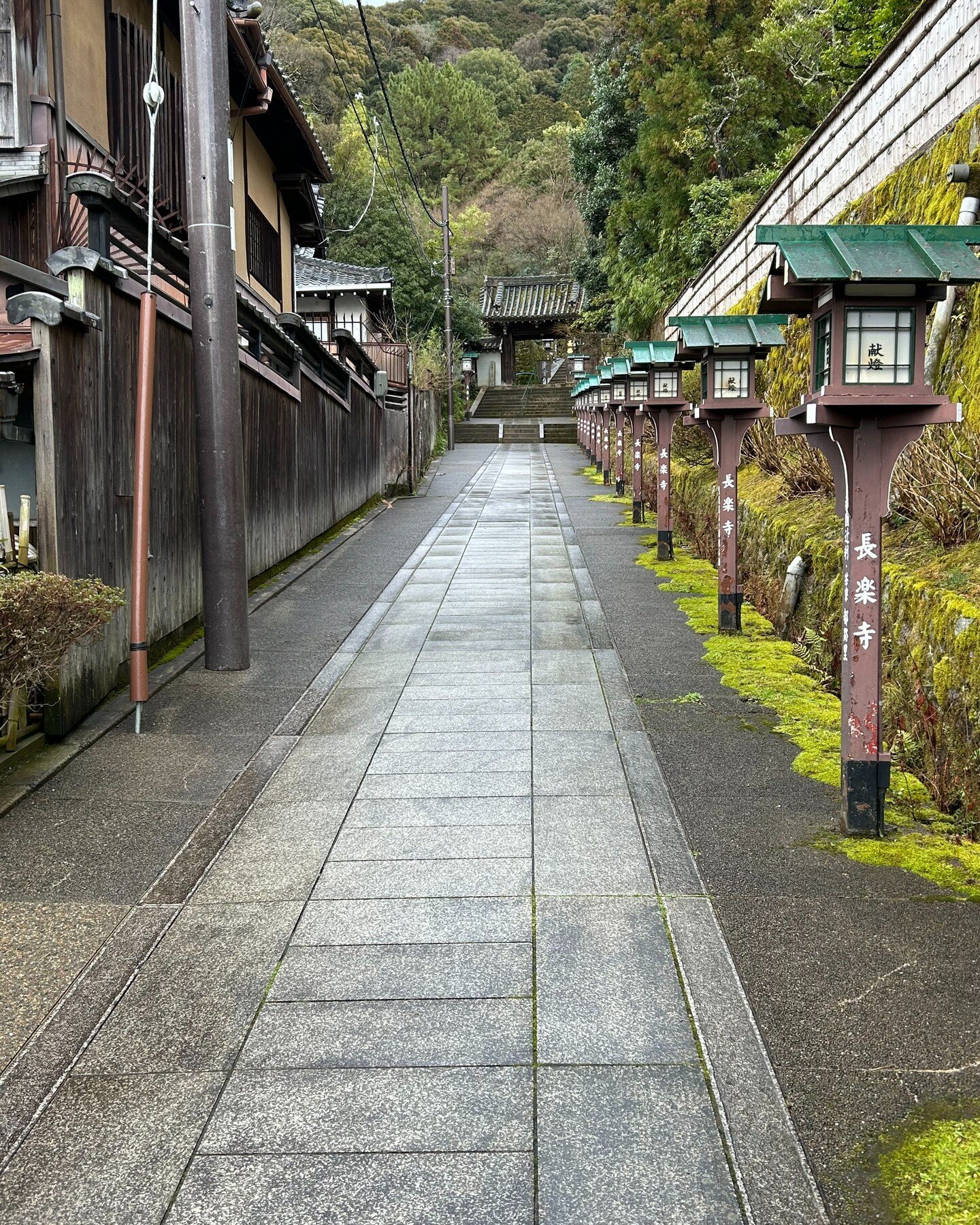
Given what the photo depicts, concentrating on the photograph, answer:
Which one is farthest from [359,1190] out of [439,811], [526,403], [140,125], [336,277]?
[526,403]

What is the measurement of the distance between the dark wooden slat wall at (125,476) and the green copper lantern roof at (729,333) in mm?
4536

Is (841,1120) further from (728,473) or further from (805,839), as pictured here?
(728,473)

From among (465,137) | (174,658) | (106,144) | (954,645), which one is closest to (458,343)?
(465,137)

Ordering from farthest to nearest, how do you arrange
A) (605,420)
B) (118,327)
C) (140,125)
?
(605,420) < (140,125) < (118,327)

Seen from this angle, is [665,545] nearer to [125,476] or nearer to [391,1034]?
[125,476]

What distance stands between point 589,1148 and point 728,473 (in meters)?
8.23

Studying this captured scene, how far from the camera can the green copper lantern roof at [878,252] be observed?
5188mm

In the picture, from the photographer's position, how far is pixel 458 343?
52938 mm

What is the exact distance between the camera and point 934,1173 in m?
3.06

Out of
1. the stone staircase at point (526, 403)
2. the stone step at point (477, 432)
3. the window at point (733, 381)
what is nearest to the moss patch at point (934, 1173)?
the window at point (733, 381)

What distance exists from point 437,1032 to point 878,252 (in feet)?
13.1

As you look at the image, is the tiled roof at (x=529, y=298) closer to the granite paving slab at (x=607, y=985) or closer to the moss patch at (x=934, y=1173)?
the granite paving slab at (x=607, y=985)

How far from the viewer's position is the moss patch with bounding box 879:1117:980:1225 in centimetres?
293

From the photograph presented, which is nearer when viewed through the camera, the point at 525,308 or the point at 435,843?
the point at 435,843
